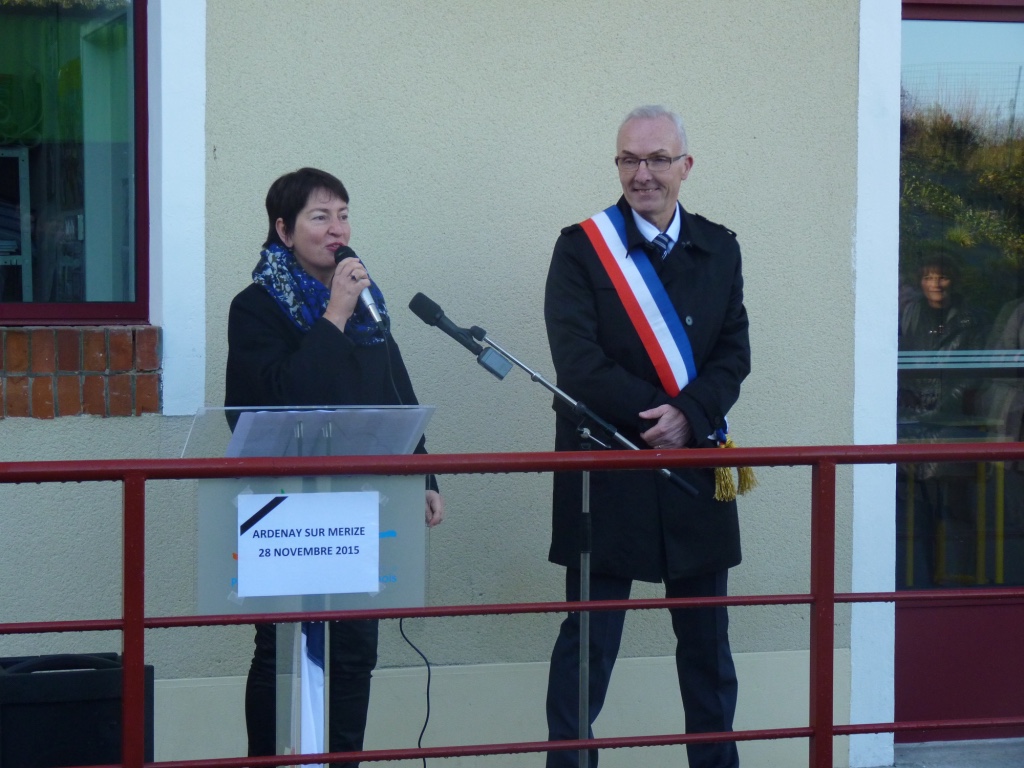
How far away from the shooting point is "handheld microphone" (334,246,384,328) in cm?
284

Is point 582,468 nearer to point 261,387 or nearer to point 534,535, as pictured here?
point 261,387

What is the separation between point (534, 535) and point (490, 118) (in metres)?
1.35

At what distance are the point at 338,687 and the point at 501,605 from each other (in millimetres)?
805

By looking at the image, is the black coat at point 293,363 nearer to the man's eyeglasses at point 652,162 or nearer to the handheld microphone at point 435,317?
the handheld microphone at point 435,317

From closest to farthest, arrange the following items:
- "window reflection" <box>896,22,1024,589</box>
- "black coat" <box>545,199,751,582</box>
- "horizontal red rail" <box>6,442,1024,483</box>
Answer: "horizontal red rail" <box>6,442,1024,483</box>, "black coat" <box>545,199,751,582</box>, "window reflection" <box>896,22,1024,589</box>

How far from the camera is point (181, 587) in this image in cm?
379

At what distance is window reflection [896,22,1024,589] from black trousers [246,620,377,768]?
215cm

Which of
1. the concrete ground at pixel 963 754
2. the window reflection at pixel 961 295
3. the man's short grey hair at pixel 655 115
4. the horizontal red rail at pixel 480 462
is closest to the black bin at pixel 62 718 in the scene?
the horizontal red rail at pixel 480 462

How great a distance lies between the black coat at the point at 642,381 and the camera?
10.7 ft

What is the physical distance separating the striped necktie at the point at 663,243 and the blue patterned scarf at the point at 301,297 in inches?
30.3

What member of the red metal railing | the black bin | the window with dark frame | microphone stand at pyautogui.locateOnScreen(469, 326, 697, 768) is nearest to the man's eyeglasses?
microphone stand at pyautogui.locateOnScreen(469, 326, 697, 768)

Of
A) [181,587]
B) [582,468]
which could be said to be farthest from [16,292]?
[582,468]

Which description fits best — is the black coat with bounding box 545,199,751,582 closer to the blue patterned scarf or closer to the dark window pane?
the blue patterned scarf

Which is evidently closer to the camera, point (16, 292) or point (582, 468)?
point (582, 468)
